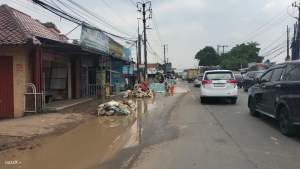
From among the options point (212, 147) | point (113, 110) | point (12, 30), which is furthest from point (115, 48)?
point (212, 147)

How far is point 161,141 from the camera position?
9.91 m

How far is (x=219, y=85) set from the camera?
20.0 meters

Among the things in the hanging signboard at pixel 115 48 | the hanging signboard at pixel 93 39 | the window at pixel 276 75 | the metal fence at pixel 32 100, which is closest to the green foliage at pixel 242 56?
the hanging signboard at pixel 115 48

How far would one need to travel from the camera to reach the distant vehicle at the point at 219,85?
20.0 m

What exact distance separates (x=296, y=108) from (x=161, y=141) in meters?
3.36

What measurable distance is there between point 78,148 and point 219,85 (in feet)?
38.6

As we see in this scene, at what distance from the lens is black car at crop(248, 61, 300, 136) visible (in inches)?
388

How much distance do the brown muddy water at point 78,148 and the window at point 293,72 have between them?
430 cm

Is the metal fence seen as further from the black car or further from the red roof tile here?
the black car

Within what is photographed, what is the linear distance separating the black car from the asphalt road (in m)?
0.40

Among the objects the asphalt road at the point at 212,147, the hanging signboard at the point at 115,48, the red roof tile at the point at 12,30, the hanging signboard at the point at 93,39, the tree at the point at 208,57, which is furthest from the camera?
the tree at the point at 208,57

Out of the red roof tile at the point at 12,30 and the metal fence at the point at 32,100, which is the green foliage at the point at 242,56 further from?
the metal fence at the point at 32,100

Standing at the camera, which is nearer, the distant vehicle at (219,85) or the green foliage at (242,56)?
the distant vehicle at (219,85)

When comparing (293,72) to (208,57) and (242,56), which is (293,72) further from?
(208,57)
